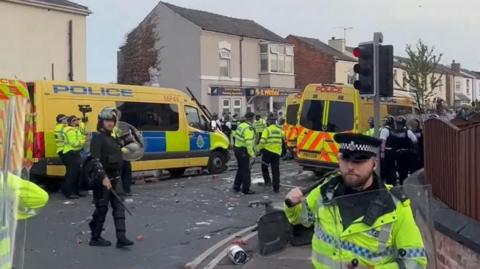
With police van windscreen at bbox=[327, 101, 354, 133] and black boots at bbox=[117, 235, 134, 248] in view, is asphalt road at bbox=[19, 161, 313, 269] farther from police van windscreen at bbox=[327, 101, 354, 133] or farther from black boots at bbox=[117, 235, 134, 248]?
police van windscreen at bbox=[327, 101, 354, 133]

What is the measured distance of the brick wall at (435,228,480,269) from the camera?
4.84 metres

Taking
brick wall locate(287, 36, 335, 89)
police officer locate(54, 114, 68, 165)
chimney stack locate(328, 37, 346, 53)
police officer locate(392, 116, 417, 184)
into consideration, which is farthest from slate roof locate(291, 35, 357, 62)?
police officer locate(54, 114, 68, 165)

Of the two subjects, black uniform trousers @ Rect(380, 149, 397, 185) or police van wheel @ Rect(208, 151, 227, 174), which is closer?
black uniform trousers @ Rect(380, 149, 397, 185)

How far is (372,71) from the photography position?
30.3 ft

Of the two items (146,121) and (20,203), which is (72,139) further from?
(20,203)

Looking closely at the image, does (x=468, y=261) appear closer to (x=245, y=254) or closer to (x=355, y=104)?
(x=245, y=254)

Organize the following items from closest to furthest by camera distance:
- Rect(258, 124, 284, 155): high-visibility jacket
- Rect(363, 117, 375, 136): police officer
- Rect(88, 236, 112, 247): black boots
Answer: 1. Rect(88, 236, 112, 247): black boots
2. Rect(363, 117, 375, 136): police officer
3. Rect(258, 124, 284, 155): high-visibility jacket

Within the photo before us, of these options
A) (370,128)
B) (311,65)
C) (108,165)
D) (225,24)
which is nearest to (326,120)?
(370,128)

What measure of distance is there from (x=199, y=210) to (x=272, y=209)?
3.89 m

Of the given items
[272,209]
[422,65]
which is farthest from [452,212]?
[422,65]

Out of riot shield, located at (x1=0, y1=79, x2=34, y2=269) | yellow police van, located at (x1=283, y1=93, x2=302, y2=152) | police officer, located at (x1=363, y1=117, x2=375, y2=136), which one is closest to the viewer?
riot shield, located at (x1=0, y1=79, x2=34, y2=269)

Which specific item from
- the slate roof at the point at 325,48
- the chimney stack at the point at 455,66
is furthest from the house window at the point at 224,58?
the chimney stack at the point at 455,66

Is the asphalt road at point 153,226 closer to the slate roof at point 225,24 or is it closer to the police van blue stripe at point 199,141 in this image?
the police van blue stripe at point 199,141

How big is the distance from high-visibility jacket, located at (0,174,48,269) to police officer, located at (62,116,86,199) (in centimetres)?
950
